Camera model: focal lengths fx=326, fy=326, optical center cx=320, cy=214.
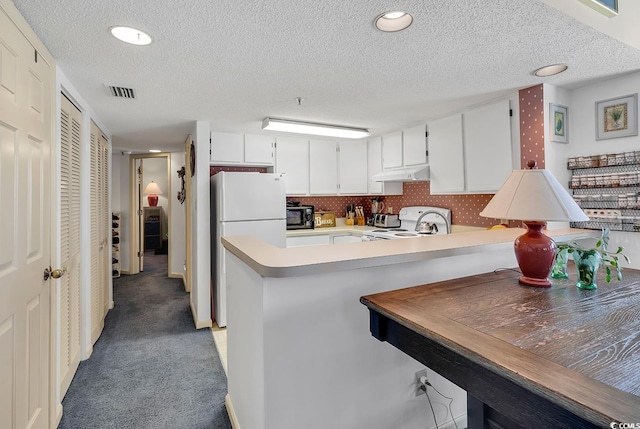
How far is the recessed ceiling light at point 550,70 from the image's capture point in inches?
83.0

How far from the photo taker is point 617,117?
7.52 ft

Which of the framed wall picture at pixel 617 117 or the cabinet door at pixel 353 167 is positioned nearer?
the framed wall picture at pixel 617 117

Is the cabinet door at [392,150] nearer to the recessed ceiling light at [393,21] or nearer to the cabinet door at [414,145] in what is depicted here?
the cabinet door at [414,145]

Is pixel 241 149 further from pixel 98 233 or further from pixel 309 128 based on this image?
pixel 98 233

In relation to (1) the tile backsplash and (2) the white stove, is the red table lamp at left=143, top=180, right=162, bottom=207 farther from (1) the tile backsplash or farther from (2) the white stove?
(2) the white stove

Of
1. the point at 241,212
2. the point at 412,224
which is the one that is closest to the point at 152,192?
the point at 241,212

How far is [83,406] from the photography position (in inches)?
83.6

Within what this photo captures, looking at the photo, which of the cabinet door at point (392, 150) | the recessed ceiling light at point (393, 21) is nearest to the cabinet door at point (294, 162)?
the cabinet door at point (392, 150)

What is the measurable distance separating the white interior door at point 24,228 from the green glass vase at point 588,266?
2.35 metres

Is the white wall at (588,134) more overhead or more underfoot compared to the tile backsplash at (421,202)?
more overhead

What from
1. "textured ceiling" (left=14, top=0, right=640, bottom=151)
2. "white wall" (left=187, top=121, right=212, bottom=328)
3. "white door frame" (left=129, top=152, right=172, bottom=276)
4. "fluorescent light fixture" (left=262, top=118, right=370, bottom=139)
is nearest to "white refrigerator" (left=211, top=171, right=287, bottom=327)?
"white wall" (left=187, top=121, right=212, bottom=328)

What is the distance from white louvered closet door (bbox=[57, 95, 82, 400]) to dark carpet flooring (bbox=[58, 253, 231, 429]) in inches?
7.2

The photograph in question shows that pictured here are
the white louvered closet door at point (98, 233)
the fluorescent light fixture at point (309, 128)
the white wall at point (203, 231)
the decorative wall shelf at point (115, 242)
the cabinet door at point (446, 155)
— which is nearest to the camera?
the white louvered closet door at point (98, 233)

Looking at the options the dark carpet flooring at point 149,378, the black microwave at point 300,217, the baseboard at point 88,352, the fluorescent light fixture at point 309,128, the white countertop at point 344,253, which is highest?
the fluorescent light fixture at point 309,128
